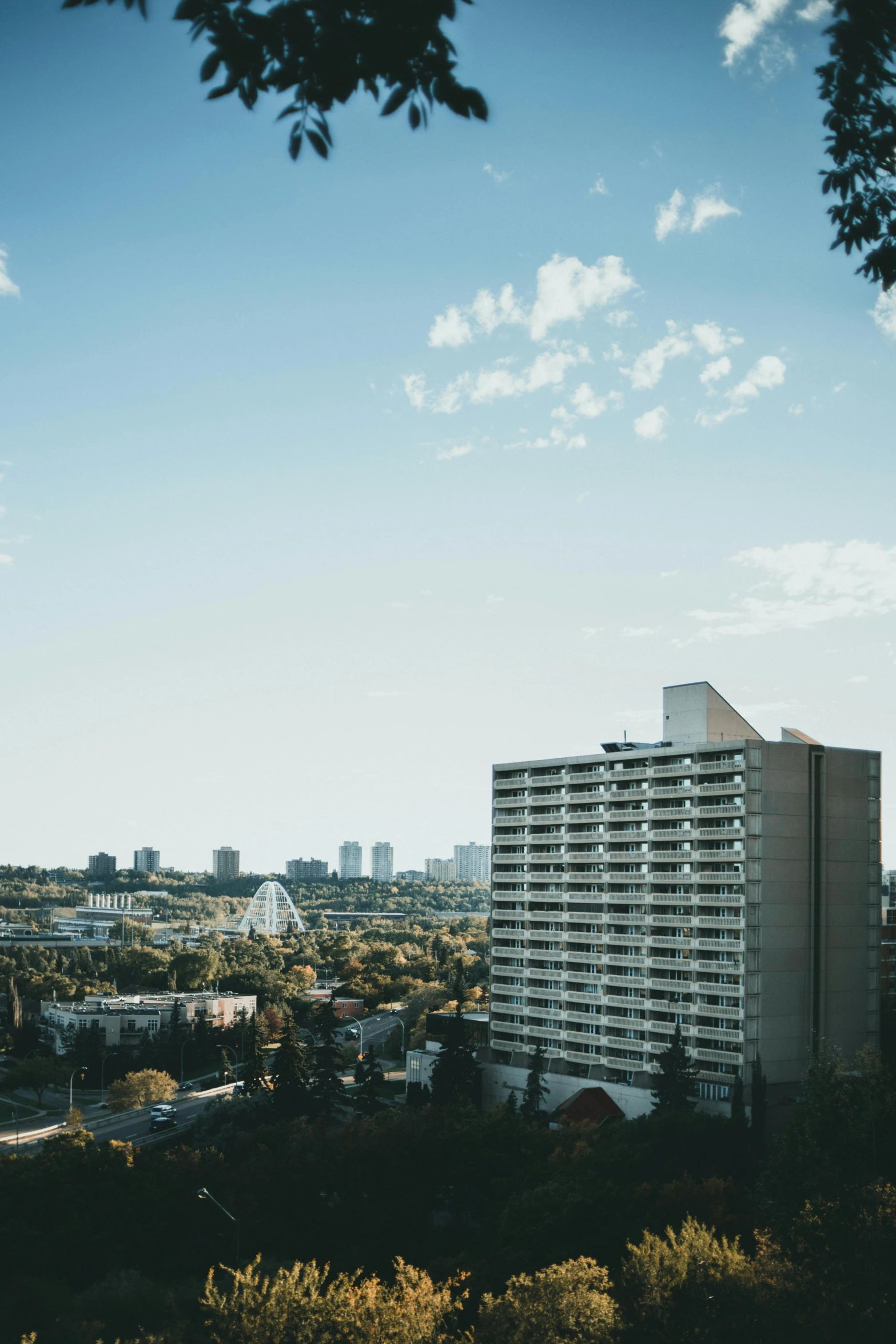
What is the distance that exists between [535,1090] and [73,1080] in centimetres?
4508

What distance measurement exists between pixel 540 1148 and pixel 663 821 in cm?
2582

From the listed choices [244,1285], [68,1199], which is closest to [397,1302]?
[244,1285]

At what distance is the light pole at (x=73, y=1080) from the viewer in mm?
89800

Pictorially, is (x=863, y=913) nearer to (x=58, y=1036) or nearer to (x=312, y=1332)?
(x=312, y=1332)

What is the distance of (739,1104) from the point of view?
6284 cm

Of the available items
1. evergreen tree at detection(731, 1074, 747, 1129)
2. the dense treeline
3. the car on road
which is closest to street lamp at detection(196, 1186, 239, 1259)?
the dense treeline

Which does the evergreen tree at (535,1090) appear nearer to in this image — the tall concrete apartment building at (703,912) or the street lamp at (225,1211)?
the tall concrete apartment building at (703,912)

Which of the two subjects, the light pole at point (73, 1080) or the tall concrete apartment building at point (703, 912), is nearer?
the tall concrete apartment building at point (703, 912)

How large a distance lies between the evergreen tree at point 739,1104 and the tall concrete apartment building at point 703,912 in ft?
2.49

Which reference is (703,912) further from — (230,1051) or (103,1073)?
(103,1073)

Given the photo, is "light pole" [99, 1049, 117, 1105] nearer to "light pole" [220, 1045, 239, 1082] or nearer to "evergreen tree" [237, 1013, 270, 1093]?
"light pole" [220, 1045, 239, 1082]

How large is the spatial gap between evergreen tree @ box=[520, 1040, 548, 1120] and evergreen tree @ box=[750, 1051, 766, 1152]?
1365 centimetres

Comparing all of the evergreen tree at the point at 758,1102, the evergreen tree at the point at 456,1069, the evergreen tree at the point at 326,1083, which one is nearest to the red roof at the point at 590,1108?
the evergreen tree at the point at 758,1102

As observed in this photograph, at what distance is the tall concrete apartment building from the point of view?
67.2 m
